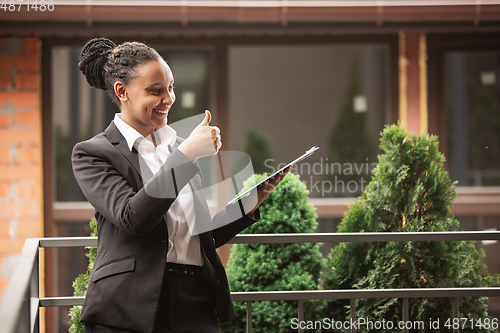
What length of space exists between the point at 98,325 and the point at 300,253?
4.23 feet

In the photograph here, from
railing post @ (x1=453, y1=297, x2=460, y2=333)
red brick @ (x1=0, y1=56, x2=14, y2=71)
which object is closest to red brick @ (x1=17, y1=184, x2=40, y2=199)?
red brick @ (x1=0, y1=56, x2=14, y2=71)

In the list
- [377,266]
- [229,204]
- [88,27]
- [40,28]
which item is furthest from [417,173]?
[40,28]

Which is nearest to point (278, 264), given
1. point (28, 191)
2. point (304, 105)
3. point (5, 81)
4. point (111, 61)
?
point (111, 61)

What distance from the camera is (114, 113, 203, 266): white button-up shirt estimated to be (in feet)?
4.53

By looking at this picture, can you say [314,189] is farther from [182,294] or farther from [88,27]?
[182,294]

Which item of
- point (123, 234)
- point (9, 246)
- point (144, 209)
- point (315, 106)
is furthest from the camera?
point (315, 106)

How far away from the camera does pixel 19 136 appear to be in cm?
375

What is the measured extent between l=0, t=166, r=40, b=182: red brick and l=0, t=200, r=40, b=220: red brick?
0.64ft

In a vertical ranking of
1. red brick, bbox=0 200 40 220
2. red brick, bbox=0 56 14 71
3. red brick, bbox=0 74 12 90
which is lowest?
red brick, bbox=0 200 40 220

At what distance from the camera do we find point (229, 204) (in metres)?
1.54

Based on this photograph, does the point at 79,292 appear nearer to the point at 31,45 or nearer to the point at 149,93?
the point at 149,93

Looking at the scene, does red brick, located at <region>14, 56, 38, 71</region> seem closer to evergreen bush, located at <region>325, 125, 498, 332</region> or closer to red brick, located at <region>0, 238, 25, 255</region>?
red brick, located at <region>0, 238, 25, 255</region>

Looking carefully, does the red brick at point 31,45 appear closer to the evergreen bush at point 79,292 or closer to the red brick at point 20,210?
the red brick at point 20,210

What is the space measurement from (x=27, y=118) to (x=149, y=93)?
9.30 feet
